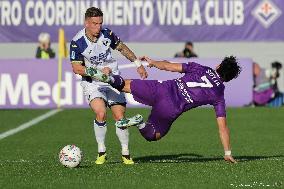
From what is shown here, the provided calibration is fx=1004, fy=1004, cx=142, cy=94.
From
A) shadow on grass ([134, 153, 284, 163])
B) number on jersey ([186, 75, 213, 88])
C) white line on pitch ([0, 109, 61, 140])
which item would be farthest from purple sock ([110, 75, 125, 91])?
white line on pitch ([0, 109, 61, 140])

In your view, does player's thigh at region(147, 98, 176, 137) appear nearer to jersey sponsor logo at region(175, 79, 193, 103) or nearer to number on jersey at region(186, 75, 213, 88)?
jersey sponsor logo at region(175, 79, 193, 103)

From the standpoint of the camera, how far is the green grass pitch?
1150cm

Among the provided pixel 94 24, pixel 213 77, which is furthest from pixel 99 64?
pixel 213 77

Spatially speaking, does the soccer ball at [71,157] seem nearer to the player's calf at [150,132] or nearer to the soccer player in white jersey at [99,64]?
the soccer player in white jersey at [99,64]

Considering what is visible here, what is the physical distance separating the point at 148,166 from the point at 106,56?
1.70m

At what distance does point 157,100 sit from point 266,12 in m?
15.9

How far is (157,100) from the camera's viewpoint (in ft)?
43.3

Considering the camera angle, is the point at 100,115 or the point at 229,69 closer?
the point at 229,69

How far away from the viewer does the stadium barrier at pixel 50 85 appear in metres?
25.4

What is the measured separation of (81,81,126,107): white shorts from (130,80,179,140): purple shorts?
0.71 meters

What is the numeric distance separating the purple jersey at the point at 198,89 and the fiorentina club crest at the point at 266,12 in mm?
15762

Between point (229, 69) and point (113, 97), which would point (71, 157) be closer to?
point (113, 97)

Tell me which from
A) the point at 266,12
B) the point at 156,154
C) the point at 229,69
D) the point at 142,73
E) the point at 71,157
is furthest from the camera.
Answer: the point at 266,12

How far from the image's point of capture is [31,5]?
1148 inches
